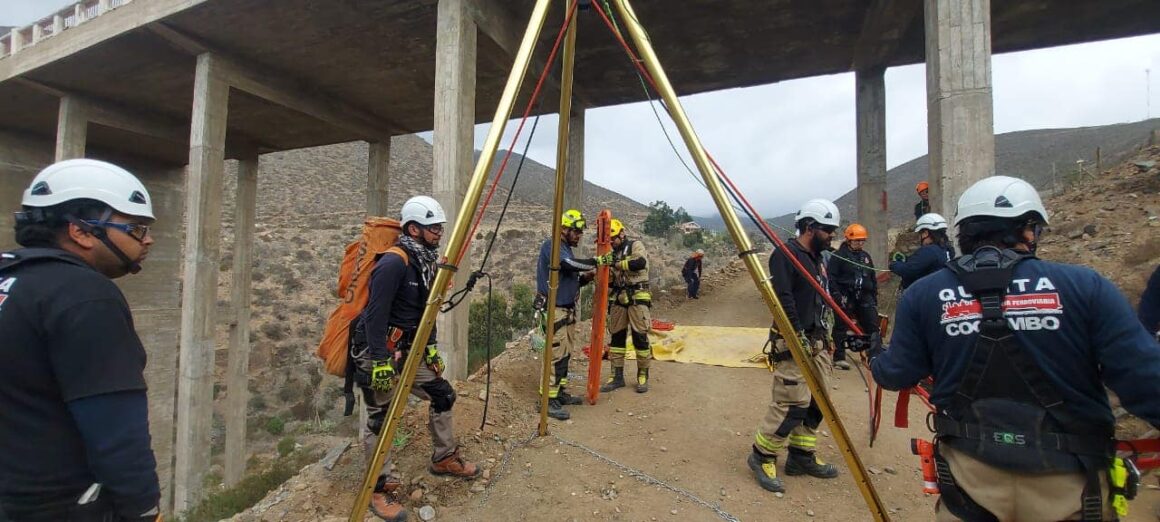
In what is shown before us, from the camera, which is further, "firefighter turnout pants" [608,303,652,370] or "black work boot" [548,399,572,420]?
"firefighter turnout pants" [608,303,652,370]

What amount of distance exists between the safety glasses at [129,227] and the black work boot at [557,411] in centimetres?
420

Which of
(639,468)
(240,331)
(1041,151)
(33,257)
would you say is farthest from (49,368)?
(1041,151)

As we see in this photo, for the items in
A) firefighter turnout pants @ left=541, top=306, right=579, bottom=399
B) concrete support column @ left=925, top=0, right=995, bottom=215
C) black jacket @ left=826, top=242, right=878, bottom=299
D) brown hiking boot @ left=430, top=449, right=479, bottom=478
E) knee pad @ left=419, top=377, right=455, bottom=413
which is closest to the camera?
knee pad @ left=419, top=377, right=455, bottom=413

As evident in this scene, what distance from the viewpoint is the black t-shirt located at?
4.86ft

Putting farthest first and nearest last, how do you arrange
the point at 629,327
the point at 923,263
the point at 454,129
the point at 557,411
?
the point at 454,129 < the point at 629,327 < the point at 557,411 < the point at 923,263

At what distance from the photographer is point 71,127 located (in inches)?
490

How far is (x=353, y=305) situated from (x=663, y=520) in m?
2.72

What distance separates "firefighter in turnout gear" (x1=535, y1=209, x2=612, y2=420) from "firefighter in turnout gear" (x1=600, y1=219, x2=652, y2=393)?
0.45 meters

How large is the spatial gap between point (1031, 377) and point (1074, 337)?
0.19 metres

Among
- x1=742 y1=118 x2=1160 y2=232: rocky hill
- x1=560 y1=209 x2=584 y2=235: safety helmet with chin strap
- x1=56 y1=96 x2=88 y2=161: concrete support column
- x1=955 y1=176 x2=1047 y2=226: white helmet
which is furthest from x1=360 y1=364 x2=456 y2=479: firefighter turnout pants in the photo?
x1=742 y1=118 x2=1160 y2=232: rocky hill

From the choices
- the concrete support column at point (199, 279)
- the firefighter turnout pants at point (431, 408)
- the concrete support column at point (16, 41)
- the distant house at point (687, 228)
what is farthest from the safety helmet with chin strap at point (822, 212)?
the distant house at point (687, 228)

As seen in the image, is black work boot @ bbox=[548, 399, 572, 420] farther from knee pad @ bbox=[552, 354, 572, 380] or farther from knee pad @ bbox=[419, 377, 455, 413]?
knee pad @ bbox=[419, 377, 455, 413]

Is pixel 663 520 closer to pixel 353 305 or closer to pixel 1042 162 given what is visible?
pixel 353 305

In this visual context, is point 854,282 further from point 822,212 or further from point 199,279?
point 199,279
